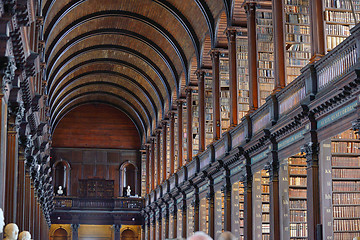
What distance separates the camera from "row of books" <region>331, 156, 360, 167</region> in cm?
1149

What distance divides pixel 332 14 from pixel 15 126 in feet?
22.0

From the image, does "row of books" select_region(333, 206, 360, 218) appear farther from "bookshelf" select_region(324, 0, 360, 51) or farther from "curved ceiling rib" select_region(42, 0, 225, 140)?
"curved ceiling rib" select_region(42, 0, 225, 140)

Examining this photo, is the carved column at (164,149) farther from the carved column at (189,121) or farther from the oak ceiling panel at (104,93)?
the carved column at (189,121)

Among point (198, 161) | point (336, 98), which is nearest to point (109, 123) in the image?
point (198, 161)

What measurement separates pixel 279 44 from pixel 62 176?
25.4 meters

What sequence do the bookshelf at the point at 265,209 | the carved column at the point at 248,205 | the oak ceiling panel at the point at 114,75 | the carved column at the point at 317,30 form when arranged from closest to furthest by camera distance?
the carved column at the point at 317,30 < the carved column at the point at 248,205 < the bookshelf at the point at 265,209 < the oak ceiling panel at the point at 114,75

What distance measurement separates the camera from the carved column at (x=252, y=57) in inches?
584

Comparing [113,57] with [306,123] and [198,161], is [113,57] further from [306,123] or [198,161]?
[306,123]

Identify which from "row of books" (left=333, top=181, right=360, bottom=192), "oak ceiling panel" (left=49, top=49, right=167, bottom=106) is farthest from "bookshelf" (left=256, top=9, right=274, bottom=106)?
"oak ceiling panel" (left=49, top=49, right=167, bottom=106)

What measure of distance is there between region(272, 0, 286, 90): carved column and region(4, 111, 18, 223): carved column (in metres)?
5.44

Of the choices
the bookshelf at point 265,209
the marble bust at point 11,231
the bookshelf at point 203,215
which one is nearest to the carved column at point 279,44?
the bookshelf at point 265,209

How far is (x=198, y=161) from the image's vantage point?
2073 cm

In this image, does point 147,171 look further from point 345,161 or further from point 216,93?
point 345,161

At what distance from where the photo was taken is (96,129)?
37.3 m
